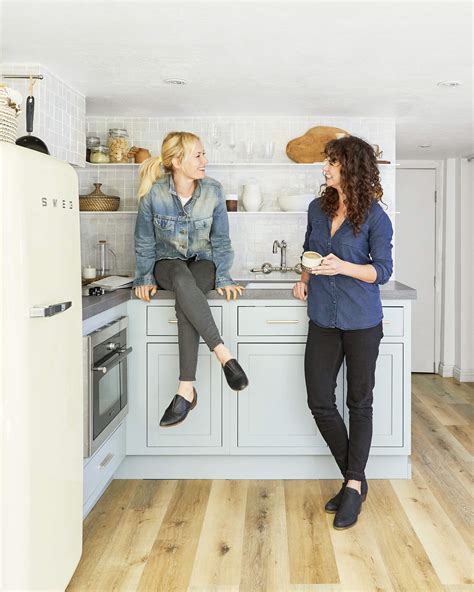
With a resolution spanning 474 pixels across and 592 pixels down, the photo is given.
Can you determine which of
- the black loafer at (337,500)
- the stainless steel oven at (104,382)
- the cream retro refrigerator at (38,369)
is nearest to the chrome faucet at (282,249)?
the stainless steel oven at (104,382)

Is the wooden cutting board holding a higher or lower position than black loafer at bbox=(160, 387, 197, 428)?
higher

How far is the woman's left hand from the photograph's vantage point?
3033mm

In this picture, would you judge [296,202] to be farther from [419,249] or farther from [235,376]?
[419,249]

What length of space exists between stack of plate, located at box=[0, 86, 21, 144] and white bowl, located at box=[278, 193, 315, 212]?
7.87 ft

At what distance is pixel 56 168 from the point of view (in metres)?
2.15

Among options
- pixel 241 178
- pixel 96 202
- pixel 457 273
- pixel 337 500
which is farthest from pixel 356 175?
pixel 457 273

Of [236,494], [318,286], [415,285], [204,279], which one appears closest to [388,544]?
[236,494]

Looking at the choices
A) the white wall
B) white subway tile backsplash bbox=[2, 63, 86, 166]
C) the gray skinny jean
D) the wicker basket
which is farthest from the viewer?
the white wall

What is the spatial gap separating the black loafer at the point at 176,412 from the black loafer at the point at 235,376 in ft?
0.79

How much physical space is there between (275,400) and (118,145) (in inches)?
77.3

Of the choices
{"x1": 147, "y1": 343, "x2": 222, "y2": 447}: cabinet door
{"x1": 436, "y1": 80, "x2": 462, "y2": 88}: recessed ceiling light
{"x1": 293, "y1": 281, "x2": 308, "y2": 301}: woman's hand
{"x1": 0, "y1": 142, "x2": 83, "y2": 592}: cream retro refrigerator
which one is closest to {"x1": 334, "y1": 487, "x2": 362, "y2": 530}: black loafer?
{"x1": 147, "y1": 343, "x2": 222, "y2": 447}: cabinet door

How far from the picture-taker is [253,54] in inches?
126

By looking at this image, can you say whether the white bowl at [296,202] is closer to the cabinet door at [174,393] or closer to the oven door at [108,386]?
the cabinet door at [174,393]

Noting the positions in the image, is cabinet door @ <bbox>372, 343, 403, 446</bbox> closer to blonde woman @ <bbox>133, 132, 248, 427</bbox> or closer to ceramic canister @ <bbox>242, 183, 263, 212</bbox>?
blonde woman @ <bbox>133, 132, 248, 427</bbox>
